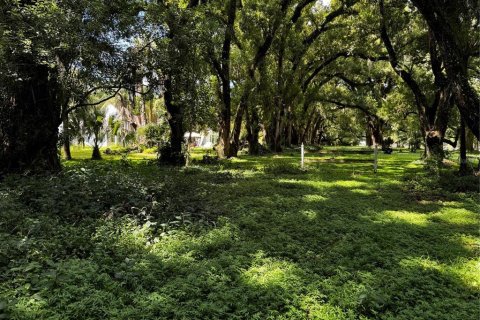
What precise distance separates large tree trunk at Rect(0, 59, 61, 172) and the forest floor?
1428 millimetres

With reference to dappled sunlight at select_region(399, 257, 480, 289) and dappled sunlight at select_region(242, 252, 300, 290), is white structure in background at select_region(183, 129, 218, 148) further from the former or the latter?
dappled sunlight at select_region(399, 257, 480, 289)

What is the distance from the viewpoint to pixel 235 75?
26.7 metres

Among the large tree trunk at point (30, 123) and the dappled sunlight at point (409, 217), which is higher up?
the large tree trunk at point (30, 123)

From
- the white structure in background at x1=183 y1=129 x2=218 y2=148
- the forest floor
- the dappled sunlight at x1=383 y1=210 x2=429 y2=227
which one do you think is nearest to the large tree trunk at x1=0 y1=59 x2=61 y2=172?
the forest floor

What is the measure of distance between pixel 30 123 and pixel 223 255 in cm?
826

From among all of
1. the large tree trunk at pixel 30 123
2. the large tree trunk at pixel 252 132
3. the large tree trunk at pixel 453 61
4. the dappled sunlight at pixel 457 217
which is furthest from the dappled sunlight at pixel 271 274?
the large tree trunk at pixel 252 132

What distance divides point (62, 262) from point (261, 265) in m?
2.54

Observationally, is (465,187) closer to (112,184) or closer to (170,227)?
(170,227)

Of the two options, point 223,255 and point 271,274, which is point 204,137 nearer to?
point 223,255

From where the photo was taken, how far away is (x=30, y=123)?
10219 millimetres

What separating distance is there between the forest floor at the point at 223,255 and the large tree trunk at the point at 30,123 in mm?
1428

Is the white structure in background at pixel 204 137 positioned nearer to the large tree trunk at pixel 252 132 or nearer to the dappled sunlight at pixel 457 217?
the large tree trunk at pixel 252 132

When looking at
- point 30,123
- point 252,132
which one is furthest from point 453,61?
point 252,132

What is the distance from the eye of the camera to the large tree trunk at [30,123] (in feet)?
33.0
